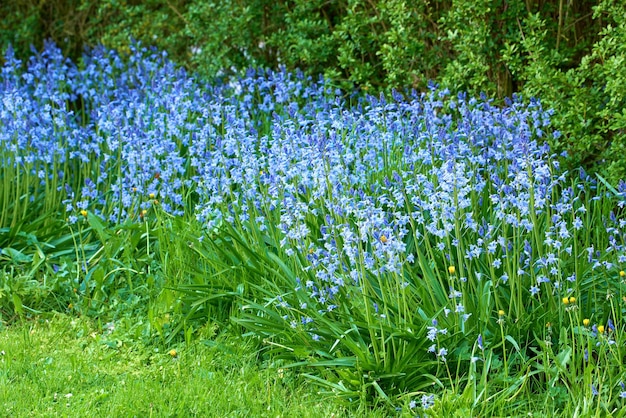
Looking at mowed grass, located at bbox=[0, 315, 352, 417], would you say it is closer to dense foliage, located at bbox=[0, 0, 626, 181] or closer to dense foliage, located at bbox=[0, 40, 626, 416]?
dense foliage, located at bbox=[0, 40, 626, 416]

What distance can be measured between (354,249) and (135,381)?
1.21m

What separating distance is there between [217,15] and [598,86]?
363 centimetres

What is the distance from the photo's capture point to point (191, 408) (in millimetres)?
3699

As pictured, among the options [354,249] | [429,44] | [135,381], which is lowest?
[135,381]

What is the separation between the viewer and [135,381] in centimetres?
399

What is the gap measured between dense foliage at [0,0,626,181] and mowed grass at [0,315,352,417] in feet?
7.56

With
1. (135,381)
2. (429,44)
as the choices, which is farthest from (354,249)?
(429,44)

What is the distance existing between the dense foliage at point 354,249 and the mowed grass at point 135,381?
0.46 ft

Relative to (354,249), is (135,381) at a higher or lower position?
lower

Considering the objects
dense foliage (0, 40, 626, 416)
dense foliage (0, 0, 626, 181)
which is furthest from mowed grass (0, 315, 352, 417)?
dense foliage (0, 0, 626, 181)

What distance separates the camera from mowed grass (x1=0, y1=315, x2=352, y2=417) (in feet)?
12.2

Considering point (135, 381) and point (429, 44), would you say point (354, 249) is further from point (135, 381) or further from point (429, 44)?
point (429, 44)

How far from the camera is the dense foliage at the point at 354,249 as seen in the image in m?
3.75

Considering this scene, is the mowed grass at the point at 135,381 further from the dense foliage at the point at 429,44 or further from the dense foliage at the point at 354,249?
the dense foliage at the point at 429,44
